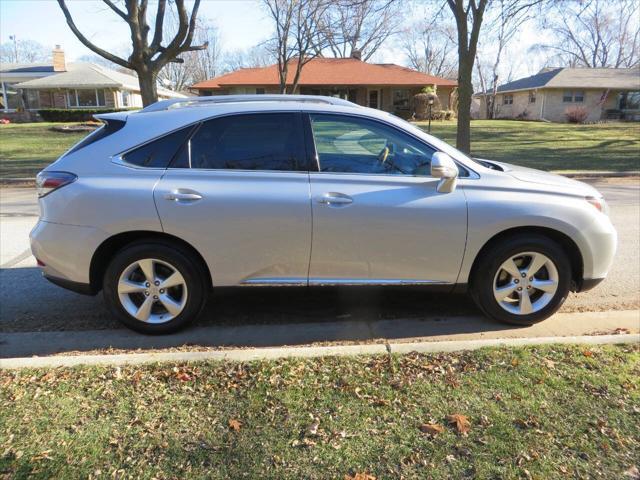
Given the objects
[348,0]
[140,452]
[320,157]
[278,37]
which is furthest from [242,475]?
[278,37]

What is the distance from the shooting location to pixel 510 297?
13.7ft

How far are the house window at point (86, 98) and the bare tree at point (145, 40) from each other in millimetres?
24612

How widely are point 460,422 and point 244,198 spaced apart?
2.12 m

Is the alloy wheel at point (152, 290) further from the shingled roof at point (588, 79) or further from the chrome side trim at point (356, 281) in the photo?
the shingled roof at point (588, 79)

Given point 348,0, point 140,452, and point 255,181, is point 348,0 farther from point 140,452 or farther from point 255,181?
point 140,452

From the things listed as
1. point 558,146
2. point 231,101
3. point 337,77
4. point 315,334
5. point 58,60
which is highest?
point 58,60

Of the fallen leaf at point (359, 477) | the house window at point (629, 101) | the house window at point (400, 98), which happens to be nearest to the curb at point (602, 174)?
the fallen leaf at point (359, 477)

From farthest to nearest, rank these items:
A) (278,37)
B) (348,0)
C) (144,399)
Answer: (278,37)
(348,0)
(144,399)

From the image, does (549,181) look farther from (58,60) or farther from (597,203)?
(58,60)

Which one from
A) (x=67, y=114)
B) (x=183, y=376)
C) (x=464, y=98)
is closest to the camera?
(x=183, y=376)

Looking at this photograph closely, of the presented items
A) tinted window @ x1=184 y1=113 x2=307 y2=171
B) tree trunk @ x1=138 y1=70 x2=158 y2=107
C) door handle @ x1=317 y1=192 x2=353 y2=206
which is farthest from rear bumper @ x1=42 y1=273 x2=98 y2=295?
tree trunk @ x1=138 y1=70 x2=158 y2=107

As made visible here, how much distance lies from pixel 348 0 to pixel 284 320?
56.6 ft

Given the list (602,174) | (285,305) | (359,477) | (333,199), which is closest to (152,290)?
(285,305)

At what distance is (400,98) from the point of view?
37219mm
